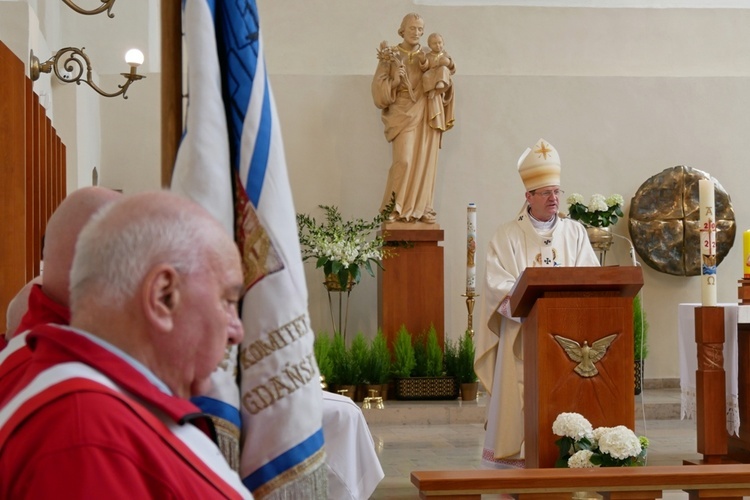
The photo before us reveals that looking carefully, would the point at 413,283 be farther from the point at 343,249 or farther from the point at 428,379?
the point at 428,379

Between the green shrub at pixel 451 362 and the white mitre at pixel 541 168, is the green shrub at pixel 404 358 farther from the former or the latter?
the white mitre at pixel 541 168

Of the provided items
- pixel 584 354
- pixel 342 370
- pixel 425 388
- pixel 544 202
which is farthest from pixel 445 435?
pixel 584 354

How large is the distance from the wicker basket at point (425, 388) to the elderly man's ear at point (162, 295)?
26.9 ft

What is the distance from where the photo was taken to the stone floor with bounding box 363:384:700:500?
665 cm

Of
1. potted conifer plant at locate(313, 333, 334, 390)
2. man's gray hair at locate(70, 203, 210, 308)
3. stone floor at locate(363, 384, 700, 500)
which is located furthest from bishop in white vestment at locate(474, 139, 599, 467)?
man's gray hair at locate(70, 203, 210, 308)

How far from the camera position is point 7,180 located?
14.8 ft

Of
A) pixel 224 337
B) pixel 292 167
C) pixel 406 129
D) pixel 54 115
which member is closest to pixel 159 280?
pixel 224 337

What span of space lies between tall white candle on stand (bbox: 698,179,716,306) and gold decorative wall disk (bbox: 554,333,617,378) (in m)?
1.83

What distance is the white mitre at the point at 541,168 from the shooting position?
625 centimetres

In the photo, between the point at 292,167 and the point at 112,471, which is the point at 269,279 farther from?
the point at 292,167

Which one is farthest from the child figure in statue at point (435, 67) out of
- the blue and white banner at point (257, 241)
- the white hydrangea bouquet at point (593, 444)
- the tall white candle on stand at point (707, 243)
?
the blue and white banner at point (257, 241)

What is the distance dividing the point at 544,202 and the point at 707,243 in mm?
1058

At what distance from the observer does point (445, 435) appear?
8266 mm

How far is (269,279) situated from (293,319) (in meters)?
0.08
